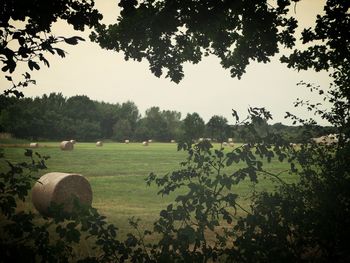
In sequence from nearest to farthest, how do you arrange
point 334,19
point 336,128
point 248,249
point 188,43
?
point 248,249 < point 334,19 < point 188,43 < point 336,128

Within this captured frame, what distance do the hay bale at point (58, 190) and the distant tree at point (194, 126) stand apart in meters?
7.07

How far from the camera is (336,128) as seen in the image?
5.77 m

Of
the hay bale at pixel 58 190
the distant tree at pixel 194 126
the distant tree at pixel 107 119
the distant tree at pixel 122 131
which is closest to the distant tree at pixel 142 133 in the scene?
the distant tree at pixel 122 131

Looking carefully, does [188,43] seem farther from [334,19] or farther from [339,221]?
[339,221]

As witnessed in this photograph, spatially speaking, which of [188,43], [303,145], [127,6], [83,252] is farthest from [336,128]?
[83,252]

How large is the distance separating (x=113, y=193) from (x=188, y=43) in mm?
9309

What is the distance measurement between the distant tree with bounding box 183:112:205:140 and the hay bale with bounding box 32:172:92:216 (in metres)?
7.07

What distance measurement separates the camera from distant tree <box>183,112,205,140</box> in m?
3.09

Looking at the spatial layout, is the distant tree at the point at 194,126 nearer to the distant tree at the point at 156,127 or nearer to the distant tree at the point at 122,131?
the distant tree at the point at 122,131

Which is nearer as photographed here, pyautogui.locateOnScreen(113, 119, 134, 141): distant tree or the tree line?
the tree line

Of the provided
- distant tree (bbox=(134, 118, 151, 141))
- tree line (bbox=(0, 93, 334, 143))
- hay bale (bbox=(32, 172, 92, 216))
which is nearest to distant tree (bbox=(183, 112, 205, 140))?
hay bale (bbox=(32, 172, 92, 216))

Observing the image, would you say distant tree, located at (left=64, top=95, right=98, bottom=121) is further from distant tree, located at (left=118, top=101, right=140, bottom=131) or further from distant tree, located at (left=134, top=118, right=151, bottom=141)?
distant tree, located at (left=134, top=118, right=151, bottom=141)

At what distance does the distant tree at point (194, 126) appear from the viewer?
10.2ft

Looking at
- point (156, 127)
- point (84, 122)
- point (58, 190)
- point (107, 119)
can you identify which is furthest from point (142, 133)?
point (58, 190)
